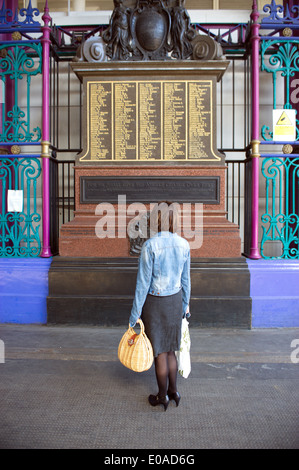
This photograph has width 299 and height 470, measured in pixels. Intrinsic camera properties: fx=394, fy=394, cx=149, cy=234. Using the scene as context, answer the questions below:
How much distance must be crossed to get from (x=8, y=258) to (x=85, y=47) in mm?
3599

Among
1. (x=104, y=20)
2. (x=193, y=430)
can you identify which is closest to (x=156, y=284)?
(x=193, y=430)

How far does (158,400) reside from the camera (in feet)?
12.0

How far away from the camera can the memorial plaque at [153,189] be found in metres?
6.25

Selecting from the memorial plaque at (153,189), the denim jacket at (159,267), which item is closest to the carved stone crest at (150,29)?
the memorial plaque at (153,189)

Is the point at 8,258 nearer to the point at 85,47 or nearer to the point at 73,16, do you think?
the point at 85,47

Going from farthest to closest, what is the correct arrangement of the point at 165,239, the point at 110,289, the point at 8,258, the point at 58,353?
1. the point at 8,258
2. the point at 110,289
3. the point at 58,353
4. the point at 165,239

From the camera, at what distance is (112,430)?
3229 millimetres

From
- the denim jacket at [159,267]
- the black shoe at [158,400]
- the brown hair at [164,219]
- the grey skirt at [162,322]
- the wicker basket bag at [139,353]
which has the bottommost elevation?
the black shoe at [158,400]

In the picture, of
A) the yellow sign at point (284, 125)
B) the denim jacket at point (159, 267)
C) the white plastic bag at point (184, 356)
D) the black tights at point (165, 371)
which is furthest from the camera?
the yellow sign at point (284, 125)

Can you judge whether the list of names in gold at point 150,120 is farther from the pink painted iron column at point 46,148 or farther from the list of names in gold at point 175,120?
the pink painted iron column at point 46,148

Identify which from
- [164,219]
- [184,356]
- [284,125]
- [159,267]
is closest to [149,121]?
[284,125]

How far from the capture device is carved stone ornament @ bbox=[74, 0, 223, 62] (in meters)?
6.19

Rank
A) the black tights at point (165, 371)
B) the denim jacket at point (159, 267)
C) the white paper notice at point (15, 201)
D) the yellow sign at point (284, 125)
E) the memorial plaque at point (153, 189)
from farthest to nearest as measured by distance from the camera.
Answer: the white paper notice at point (15, 201)
the yellow sign at point (284, 125)
the memorial plaque at point (153, 189)
the black tights at point (165, 371)
the denim jacket at point (159, 267)

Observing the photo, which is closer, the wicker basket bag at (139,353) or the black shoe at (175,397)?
the wicker basket bag at (139,353)
